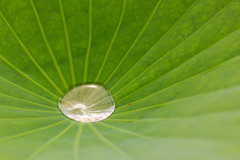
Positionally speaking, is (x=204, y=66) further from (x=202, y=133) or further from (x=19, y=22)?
(x=19, y=22)

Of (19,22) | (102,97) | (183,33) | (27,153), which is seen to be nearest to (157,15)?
(183,33)

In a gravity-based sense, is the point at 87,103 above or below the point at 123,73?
below

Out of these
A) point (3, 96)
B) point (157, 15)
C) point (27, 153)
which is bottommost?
point (27, 153)

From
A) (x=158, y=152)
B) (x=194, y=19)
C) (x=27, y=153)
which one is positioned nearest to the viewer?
(x=158, y=152)

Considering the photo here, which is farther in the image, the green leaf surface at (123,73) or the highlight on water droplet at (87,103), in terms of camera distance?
the highlight on water droplet at (87,103)

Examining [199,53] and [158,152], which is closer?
[158,152]
